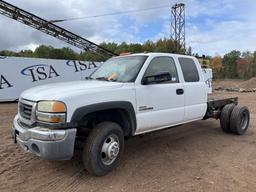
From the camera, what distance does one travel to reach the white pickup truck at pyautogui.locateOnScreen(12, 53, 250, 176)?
4.32 m

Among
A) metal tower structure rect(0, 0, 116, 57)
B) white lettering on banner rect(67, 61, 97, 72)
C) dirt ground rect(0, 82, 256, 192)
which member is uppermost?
metal tower structure rect(0, 0, 116, 57)

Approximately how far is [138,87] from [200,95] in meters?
2.06

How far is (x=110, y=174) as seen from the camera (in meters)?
5.00

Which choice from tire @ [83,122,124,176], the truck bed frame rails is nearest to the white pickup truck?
tire @ [83,122,124,176]

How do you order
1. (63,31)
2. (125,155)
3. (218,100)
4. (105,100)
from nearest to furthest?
(105,100) < (125,155) < (218,100) < (63,31)

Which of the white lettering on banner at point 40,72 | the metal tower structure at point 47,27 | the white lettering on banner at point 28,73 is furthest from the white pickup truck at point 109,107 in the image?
the metal tower structure at point 47,27

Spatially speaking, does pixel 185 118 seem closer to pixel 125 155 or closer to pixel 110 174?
pixel 125 155

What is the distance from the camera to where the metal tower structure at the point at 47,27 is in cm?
2797

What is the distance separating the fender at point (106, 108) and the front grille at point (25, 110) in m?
0.74

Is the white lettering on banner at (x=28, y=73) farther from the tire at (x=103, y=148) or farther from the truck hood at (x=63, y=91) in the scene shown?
the tire at (x=103, y=148)

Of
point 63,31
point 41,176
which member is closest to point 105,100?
point 41,176

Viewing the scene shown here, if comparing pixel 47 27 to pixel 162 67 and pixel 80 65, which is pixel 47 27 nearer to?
pixel 80 65

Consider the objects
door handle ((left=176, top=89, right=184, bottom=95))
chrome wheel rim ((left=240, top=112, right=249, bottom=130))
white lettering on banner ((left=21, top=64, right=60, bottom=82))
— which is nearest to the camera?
door handle ((left=176, top=89, right=184, bottom=95))

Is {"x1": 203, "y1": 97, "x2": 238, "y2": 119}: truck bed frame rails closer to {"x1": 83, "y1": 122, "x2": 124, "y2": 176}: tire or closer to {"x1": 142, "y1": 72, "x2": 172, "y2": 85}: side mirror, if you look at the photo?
{"x1": 142, "y1": 72, "x2": 172, "y2": 85}: side mirror
